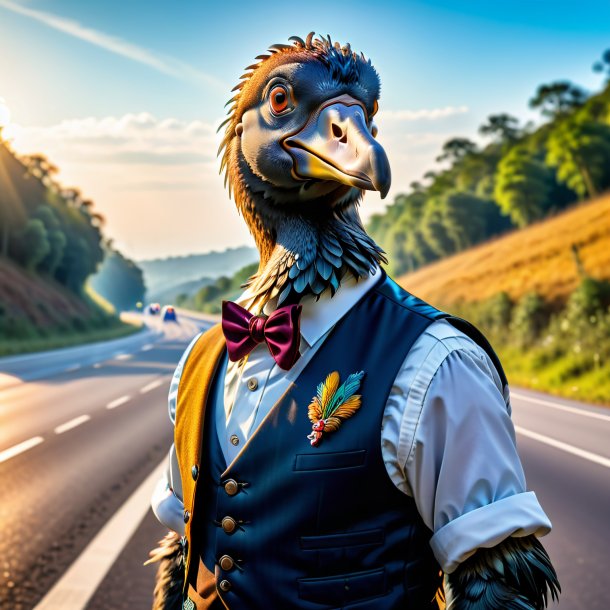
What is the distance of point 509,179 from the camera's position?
1656 inches

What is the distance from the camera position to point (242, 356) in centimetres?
160

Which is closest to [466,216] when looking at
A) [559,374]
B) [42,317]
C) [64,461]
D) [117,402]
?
[42,317]

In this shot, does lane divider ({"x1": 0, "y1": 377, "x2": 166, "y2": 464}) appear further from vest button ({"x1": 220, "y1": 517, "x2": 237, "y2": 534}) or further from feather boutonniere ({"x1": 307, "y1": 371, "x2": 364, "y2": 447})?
feather boutonniere ({"x1": 307, "y1": 371, "x2": 364, "y2": 447})

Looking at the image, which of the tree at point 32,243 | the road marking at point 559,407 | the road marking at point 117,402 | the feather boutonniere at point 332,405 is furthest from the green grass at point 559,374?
the tree at point 32,243

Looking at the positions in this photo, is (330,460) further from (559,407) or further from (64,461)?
(559,407)

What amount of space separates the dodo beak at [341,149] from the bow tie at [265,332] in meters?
0.29

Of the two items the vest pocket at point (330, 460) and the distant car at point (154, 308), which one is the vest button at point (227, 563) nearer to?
the vest pocket at point (330, 460)

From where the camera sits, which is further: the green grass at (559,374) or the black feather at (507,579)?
the green grass at (559,374)

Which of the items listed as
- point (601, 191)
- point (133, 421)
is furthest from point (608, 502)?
point (601, 191)

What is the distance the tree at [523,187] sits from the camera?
4159 centimetres

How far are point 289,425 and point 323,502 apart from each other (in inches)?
6.4

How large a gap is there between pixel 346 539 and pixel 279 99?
0.91 m

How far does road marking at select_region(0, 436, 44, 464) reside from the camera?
8.44m

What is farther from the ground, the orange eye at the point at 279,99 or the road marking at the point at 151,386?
the orange eye at the point at 279,99
